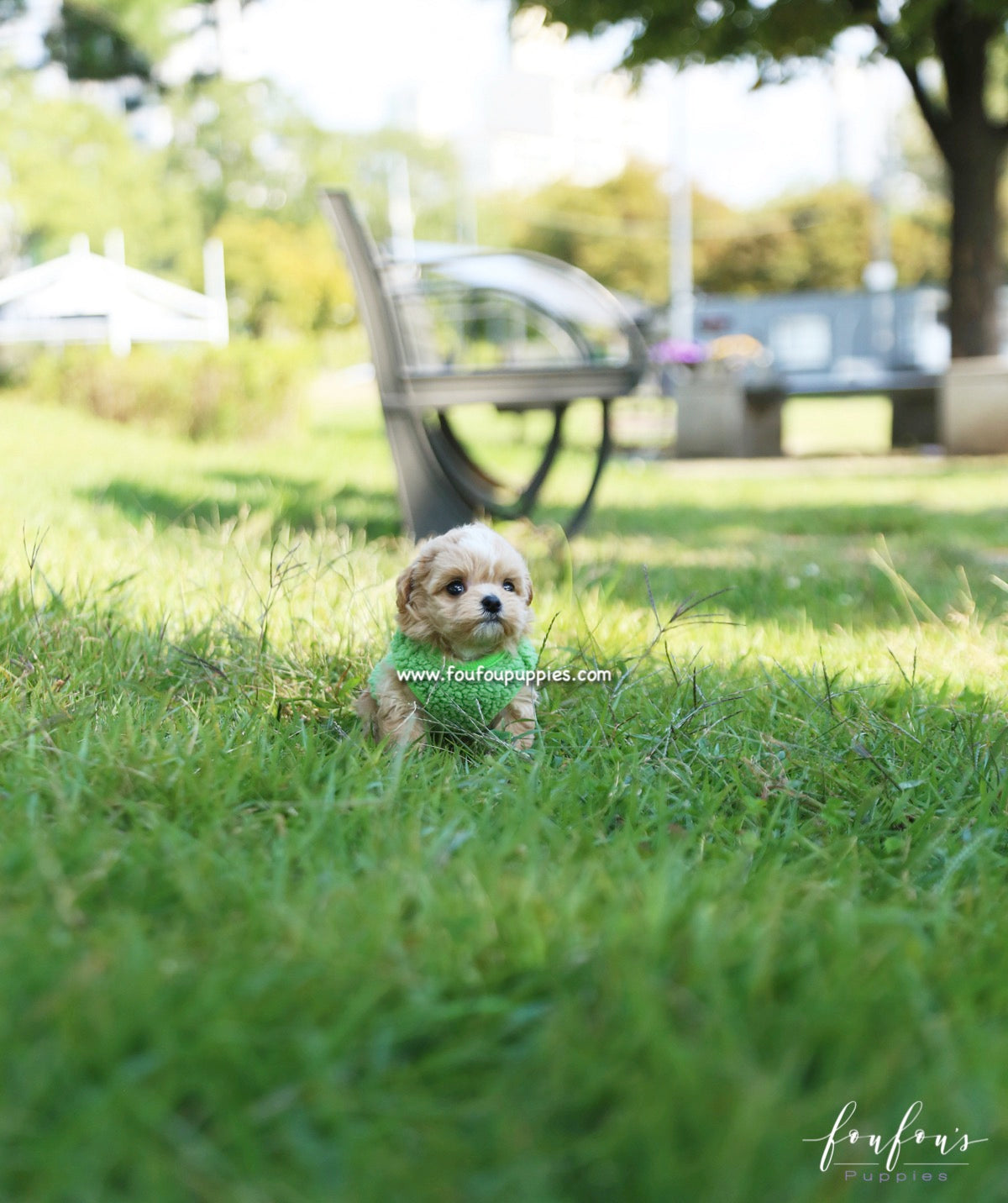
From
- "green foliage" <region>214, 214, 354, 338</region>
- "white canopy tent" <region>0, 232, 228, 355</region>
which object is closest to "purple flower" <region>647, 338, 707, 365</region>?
"white canopy tent" <region>0, 232, 228, 355</region>

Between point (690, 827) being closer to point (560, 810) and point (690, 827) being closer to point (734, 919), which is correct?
point (560, 810)

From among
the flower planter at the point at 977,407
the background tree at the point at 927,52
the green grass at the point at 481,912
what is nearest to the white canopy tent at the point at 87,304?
the background tree at the point at 927,52

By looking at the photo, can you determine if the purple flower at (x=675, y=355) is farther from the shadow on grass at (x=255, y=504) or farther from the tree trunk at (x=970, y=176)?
the shadow on grass at (x=255, y=504)

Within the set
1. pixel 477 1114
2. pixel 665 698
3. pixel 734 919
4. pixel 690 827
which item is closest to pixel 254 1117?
pixel 477 1114

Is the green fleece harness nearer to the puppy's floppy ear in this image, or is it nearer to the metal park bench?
the puppy's floppy ear

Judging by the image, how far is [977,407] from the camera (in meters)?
11.2

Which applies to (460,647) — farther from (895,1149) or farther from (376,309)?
(376,309)

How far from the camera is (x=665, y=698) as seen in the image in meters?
2.95

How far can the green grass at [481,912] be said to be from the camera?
1.27 meters

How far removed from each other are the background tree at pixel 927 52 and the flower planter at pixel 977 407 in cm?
110

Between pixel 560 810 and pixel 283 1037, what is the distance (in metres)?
0.94

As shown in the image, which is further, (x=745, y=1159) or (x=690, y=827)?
(x=690, y=827)

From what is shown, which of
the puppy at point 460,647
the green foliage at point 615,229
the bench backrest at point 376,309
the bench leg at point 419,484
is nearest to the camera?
the puppy at point 460,647

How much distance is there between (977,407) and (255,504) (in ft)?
24.7
